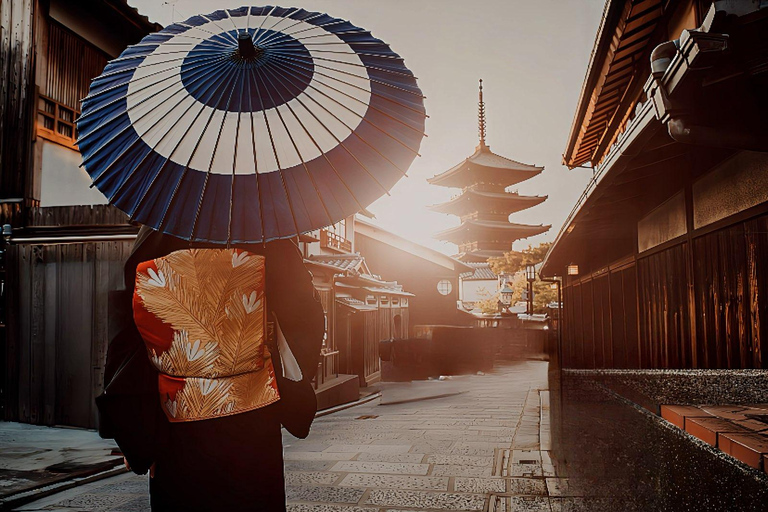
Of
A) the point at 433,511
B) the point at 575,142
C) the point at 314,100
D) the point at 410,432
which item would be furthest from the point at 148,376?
the point at 575,142

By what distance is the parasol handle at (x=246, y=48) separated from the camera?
215cm

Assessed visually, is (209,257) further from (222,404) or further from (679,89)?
(679,89)

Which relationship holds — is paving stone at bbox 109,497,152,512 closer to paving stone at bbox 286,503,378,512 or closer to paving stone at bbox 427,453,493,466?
paving stone at bbox 286,503,378,512

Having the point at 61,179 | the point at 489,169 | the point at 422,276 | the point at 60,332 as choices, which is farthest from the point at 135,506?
the point at 489,169

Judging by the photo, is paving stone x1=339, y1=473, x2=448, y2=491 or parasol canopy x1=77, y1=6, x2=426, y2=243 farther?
paving stone x1=339, y1=473, x2=448, y2=491

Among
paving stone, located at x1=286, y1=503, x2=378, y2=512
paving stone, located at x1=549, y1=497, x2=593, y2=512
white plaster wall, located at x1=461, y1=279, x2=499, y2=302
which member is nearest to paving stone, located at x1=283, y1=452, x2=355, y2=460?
paving stone, located at x1=286, y1=503, x2=378, y2=512

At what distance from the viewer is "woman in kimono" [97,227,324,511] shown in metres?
1.97

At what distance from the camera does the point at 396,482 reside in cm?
452

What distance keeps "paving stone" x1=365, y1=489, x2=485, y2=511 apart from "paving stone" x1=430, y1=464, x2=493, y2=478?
617 mm

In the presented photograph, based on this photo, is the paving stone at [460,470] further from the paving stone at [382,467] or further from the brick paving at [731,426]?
the brick paving at [731,426]

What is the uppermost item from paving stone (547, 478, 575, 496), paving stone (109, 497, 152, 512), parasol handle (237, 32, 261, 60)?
parasol handle (237, 32, 261, 60)

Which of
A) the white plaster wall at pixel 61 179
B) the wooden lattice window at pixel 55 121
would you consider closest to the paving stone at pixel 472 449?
the white plaster wall at pixel 61 179

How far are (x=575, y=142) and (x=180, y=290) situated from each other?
35.1 ft

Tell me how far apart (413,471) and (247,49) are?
13.0ft
